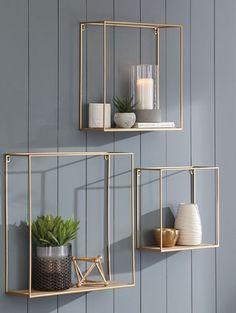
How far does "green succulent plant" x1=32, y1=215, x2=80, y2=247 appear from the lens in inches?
112

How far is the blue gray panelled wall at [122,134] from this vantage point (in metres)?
2.89

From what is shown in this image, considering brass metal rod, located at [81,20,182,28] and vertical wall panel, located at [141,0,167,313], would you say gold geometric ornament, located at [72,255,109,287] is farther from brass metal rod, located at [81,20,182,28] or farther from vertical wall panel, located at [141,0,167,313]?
brass metal rod, located at [81,20,182,28]

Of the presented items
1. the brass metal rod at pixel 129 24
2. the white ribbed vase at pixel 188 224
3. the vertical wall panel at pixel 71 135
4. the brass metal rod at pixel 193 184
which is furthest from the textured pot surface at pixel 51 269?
the brass metal rod at pixel 129 24

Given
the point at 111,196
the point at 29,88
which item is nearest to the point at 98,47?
the point at 29,88

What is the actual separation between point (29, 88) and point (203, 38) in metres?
0.78

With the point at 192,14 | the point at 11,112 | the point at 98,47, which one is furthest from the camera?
the point at 192,14

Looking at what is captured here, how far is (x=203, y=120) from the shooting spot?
10.9 feet

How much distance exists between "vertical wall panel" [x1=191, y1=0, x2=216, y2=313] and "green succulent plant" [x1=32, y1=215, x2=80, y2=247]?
641 millimetres

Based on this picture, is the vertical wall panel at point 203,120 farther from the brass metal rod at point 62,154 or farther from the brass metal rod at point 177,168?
the brass metal rod at point 62,154

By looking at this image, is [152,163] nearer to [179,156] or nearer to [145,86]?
[179,156]

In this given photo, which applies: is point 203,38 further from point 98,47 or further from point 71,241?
point 71,241

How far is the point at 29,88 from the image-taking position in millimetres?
2902

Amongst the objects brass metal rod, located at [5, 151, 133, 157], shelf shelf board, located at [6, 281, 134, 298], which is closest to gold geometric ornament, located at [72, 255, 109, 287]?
shelf shelf board, located at [6, 281, 134, 298]

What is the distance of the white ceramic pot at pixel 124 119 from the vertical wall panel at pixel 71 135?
0.13 m
